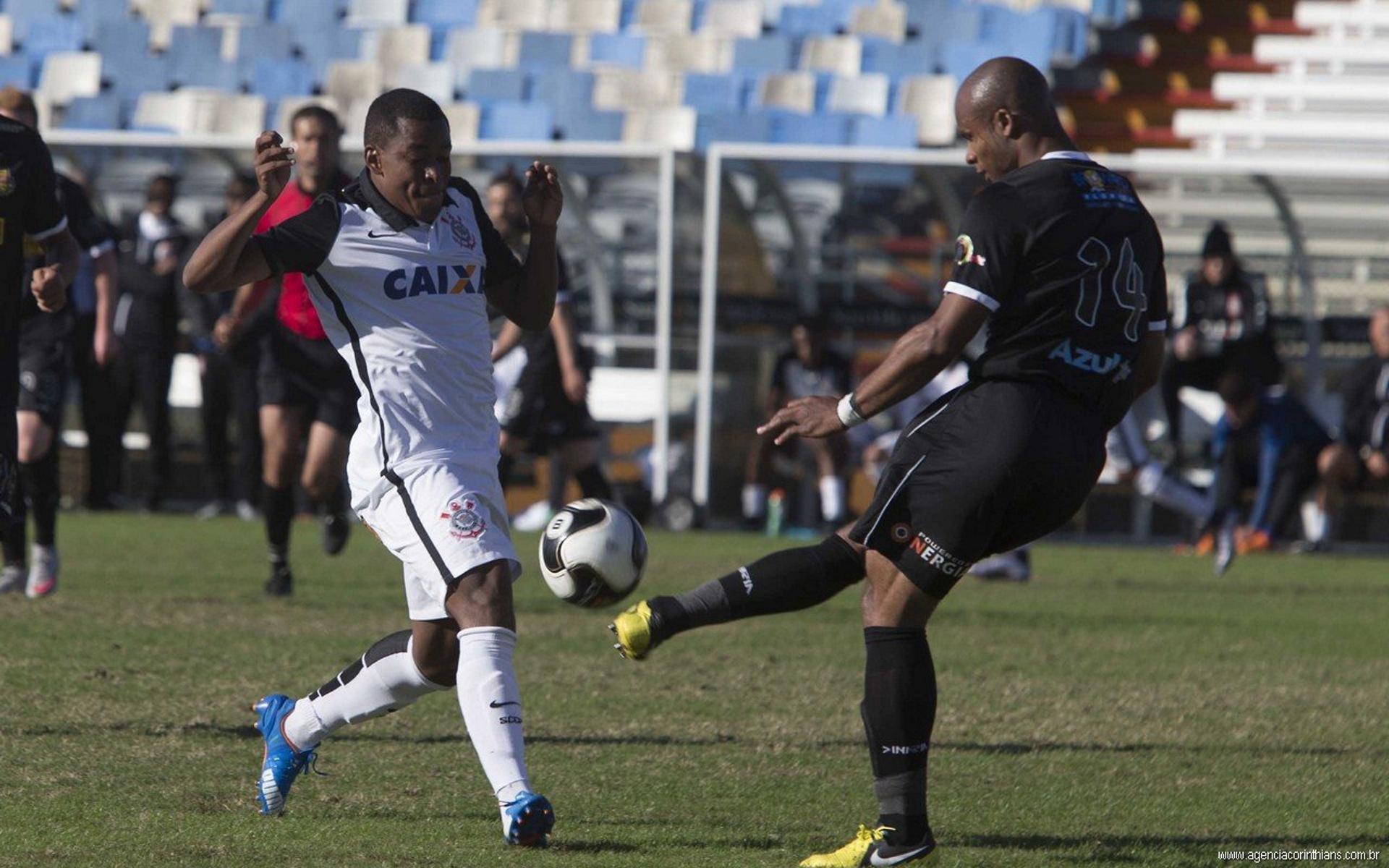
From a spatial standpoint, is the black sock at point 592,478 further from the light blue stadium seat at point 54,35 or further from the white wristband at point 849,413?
the light blue stadium seat at point 54,35

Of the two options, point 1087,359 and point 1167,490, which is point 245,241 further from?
point 1167,490

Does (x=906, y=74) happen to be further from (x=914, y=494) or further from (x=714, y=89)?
(x=914, y=494)

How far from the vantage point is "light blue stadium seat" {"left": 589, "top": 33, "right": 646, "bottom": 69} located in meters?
20.6

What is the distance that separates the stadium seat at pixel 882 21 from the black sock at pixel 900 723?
16048 millimetres

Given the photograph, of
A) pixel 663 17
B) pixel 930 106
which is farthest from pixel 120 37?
pixel 930 106

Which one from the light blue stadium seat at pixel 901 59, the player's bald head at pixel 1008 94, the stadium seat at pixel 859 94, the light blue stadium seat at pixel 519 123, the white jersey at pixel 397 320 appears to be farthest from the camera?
the light blue stadium seat at pixel 901 59

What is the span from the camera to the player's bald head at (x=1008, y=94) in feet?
15.8

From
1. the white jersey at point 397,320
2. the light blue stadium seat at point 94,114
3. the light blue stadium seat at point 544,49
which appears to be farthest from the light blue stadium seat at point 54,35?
the white jersey at point 397,320

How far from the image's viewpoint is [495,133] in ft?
62.3

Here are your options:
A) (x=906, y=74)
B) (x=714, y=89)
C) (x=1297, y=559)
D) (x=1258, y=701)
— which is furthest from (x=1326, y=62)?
(x=1258, y=701)

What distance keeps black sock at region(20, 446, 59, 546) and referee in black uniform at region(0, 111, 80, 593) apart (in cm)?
331

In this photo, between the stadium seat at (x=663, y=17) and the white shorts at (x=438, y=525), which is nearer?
the white shorts at (x=438, y=525)

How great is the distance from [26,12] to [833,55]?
914 cm

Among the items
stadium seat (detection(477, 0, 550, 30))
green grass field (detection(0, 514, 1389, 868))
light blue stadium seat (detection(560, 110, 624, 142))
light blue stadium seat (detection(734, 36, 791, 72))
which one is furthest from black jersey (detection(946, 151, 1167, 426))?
stadium seat (detection(477, 0, 550, 30))
